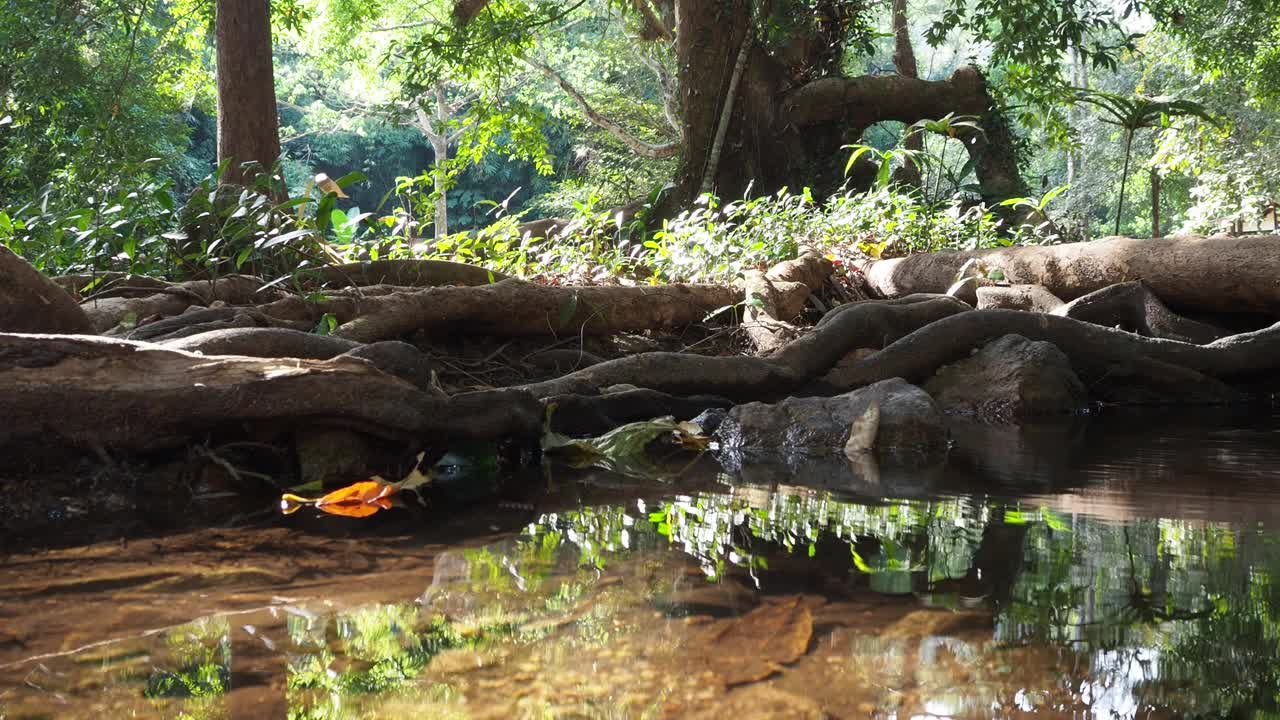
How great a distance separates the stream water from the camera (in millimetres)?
1434

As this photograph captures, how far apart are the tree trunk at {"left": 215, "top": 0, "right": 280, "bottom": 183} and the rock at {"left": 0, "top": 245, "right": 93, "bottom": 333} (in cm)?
427

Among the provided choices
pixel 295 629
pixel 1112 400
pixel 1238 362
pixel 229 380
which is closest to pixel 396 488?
pixel 229 380

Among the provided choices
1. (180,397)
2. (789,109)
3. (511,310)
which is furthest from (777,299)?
(789,109)

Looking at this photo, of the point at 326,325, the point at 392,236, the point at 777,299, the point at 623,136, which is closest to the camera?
the point at 326,325

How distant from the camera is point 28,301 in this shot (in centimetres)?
388

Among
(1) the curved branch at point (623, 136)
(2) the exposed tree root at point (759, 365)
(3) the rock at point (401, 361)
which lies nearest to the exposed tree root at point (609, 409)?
(2) the exposed tree root at point (759, 365)

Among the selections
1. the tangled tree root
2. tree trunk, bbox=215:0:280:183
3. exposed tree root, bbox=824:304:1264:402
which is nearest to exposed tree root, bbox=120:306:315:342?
the tangled tree root

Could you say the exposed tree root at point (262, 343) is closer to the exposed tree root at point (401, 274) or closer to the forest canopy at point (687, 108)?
the forest canopy at point (687, 108)

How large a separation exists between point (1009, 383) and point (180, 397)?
15.5 ft

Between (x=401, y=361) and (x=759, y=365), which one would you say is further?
(x=759, y=365)

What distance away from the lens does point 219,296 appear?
5.42 meters

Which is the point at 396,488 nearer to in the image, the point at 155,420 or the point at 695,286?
the point at 155,420

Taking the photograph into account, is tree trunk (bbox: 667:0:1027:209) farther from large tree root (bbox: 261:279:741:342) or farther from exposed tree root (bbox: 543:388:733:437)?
exposed tree root (bbox: 543:388:733:437)

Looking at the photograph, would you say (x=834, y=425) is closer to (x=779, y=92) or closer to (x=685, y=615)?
(x=685, y=615)
